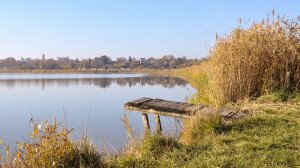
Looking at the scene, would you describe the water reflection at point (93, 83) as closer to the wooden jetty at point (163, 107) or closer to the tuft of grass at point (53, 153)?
the wooden jetty at point (163, 107)

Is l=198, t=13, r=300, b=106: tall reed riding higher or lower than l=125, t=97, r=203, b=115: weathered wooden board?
higher

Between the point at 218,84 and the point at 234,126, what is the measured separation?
2941 mm

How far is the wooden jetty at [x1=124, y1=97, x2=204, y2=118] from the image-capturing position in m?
7.21

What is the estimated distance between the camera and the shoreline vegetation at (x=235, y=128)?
4.31 meters

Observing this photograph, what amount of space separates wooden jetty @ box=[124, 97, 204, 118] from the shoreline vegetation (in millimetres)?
718

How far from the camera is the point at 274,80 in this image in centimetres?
860

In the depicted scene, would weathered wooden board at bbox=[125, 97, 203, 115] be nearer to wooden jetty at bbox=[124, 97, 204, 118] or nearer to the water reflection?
wooden jetty at bbox=[124, 97, 204, 118]

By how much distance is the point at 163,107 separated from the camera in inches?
296

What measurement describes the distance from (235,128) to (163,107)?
2.05 meters

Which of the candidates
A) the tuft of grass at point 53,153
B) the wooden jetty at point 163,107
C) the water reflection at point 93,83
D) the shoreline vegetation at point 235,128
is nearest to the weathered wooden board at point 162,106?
the wooden jetty at point 163,107

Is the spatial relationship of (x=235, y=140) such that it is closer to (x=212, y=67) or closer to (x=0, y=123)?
(x=212, y=67)

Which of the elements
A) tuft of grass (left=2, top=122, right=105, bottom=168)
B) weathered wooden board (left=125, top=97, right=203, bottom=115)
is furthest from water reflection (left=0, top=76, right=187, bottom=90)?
tuft of grass (left=2, top=122, right=105, bottom=168)

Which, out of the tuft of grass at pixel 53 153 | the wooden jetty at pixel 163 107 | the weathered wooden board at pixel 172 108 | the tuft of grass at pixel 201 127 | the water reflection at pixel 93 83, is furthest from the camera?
the water reflection at pixel 93 83

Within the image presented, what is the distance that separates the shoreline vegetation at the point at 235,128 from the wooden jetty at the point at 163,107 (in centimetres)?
72
